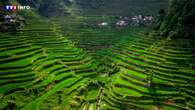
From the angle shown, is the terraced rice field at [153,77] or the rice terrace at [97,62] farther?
the rice terrace at [97,62]

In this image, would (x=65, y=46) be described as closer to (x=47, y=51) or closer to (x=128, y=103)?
(x=47, y=51)

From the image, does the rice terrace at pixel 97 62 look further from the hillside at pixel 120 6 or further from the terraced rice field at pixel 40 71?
the hillside at pixel 120 6

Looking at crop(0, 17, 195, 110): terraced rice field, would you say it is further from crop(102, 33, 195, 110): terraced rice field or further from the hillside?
the hillside

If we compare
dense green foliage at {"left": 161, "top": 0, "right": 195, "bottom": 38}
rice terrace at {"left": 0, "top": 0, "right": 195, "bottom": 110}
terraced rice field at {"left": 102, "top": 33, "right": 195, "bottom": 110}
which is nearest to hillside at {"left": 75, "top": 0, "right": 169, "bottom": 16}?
rice terrace at {"left": 0, "top": 0, "right": 195, "bottom": 110}

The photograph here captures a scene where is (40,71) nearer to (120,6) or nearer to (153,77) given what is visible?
(153,77)

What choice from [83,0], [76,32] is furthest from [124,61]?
[83,0]

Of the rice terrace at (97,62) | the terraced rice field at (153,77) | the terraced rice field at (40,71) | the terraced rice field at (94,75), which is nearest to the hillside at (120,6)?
the rice terrace at (97,62)

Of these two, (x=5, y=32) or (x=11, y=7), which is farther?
(x=11, y=7)

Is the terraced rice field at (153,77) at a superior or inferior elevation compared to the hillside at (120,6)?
inferior
